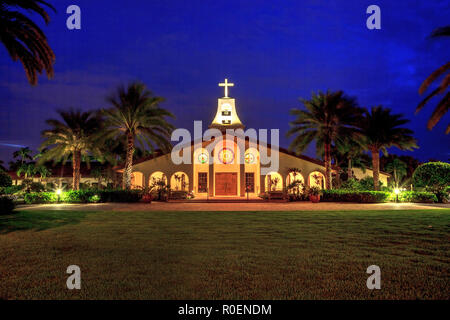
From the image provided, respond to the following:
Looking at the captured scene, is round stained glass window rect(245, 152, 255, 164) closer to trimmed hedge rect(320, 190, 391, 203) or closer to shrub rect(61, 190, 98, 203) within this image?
trimmed hedge rect(320, 190, 391, 203)

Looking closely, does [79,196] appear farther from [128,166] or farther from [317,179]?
[317,179]

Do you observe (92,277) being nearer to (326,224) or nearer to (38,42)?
(326,224)

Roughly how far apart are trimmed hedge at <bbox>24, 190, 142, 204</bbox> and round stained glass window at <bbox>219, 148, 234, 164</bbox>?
29.5 ft

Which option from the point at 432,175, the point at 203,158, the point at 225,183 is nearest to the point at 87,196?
the point at 203,158

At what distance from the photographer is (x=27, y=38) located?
11391 millimetres

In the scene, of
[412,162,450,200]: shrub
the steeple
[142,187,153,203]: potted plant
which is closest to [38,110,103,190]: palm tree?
[142,187,153,203]: potted plant

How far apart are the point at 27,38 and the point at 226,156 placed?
63.3ft

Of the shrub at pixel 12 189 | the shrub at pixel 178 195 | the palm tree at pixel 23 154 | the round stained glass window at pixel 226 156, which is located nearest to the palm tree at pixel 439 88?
the round stained glass window at pixel 226 156

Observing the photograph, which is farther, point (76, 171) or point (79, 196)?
point (76, 171)

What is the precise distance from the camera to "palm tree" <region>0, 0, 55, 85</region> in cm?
1097

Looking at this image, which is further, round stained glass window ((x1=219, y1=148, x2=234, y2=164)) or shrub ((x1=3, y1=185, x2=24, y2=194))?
shrub ((x1=3, y1=185, x2=24, y2=194))

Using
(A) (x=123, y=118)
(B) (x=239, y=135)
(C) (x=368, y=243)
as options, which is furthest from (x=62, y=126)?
(C) (x=368, y=243)
